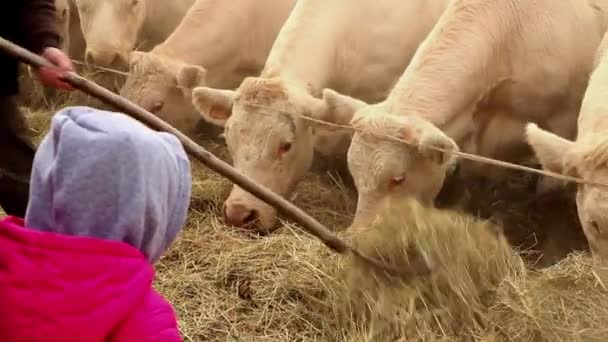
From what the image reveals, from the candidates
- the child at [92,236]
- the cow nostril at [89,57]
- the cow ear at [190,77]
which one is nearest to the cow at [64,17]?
the cow nostril at [89,57]

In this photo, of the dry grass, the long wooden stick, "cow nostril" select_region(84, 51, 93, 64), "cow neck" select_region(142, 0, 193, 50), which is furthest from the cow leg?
"cow neck" select_region(142, 0, 193, 50)

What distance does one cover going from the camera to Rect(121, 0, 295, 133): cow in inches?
240

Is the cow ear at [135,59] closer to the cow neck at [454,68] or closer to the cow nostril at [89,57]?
the cow nostril at [89,57]

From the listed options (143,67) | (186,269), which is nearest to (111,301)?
(186,269)

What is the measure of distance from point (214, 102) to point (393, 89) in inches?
43.0

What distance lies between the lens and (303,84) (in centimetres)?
527

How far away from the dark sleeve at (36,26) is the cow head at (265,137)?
1600 mm

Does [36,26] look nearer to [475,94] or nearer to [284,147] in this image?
[284,147]

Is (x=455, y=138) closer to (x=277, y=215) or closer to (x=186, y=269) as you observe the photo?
(x=277, y=215)

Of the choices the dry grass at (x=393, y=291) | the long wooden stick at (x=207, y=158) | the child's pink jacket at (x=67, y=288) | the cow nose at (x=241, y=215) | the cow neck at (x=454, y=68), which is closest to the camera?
the child's pink jacket at (x=67, y=288)

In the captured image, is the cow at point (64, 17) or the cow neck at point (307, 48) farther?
the cow at point (64, 17)

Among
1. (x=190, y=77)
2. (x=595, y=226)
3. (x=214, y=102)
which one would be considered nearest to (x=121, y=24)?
(x=190, y=77)

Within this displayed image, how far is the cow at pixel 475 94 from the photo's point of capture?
4.45m

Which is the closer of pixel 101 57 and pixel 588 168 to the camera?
pixel 588 168
